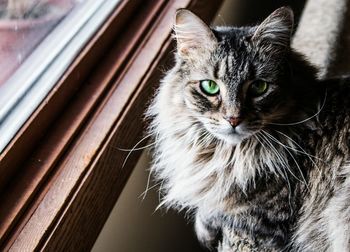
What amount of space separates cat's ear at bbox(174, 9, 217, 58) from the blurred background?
343mm

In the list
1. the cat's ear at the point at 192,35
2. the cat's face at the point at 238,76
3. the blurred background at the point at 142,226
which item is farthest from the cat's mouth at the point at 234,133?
the blurred background at the point at 142,226

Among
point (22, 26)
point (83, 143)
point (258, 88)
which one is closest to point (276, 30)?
point (258, 88)

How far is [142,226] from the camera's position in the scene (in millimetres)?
1247

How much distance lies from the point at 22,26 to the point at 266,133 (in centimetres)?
64

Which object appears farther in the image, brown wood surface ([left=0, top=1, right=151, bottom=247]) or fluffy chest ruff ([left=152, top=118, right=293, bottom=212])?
fluffy chest ruff ([left=152, top=118, right=293, bottom=212])

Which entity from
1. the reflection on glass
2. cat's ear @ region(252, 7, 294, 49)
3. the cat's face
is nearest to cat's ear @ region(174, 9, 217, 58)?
the cat's face

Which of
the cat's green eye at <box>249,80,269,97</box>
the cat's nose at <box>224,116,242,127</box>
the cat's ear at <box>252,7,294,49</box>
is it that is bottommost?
the cat's nose at <box>224,116,242,127</box>

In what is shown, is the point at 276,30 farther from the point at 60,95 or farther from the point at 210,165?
the point at 60,95

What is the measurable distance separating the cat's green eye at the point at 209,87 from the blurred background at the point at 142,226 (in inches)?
12.6

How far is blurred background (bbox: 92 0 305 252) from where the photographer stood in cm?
109

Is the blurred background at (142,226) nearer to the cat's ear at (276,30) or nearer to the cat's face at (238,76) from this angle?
the cat's face at (238,76)

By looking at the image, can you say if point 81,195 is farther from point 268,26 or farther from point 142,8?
point 142,8

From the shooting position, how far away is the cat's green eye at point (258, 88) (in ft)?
3.25

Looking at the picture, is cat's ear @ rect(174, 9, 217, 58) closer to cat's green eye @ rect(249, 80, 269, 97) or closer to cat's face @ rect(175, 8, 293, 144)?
cat's face @ rect(175, 8, 293, 144)
